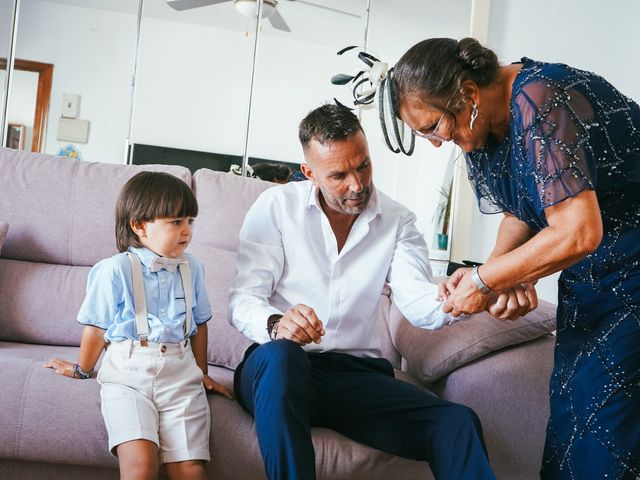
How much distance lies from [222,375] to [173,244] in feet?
1.30

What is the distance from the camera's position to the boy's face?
5.23 feet

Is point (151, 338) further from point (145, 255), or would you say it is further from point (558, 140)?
point (558, 140)

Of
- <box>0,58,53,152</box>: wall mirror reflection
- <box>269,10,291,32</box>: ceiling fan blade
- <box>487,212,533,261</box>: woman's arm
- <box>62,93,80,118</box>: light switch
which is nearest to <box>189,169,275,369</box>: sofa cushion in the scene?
<box>487,212,533,261</box>: woman's arm

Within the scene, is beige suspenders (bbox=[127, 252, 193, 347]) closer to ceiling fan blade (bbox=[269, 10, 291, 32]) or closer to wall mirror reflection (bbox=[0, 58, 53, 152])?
ceiling fan blade (bbox=[269, 10, 291, 32])

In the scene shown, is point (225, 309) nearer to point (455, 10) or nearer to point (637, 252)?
point (637, 252)

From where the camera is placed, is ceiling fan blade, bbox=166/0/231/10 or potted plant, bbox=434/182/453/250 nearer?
ceiling fan blade, bbox=166/0/231/10

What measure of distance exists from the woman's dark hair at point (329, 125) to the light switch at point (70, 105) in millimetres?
5253

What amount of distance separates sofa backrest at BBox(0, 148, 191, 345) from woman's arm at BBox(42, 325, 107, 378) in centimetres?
37

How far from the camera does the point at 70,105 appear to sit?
6391mm

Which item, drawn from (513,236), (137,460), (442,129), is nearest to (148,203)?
Result: (137,460)

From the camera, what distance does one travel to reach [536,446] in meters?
1.63

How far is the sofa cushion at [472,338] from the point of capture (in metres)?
1.69

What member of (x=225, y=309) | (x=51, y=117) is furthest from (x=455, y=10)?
(x=225, y=309)

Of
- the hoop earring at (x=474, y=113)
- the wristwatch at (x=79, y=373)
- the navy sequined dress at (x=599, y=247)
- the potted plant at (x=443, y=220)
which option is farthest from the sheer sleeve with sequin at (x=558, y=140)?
the potted plant at (x=443, y=220)
